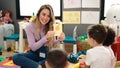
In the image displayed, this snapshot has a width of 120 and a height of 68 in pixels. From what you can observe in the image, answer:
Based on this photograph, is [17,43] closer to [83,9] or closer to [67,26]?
[67,26]

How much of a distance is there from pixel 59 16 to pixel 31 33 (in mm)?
1312

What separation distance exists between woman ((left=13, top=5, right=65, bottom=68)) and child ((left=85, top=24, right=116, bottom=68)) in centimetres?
54

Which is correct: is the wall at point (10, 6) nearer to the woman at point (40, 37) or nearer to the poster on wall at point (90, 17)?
the poster on wall at point (90, 17)

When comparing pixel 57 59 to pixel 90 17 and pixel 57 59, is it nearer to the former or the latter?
pixel 57 59

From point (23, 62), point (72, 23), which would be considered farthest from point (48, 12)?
point (72, 23)

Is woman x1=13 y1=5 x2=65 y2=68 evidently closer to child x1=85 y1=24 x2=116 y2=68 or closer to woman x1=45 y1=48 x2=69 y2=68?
child x1=85 y1=24 x2=116 y2=68

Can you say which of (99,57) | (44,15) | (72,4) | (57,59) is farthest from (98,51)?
(72,4)

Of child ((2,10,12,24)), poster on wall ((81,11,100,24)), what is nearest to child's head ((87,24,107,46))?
poster on wall ((81,11,100,24))

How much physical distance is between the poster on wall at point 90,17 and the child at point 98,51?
1.56 meters

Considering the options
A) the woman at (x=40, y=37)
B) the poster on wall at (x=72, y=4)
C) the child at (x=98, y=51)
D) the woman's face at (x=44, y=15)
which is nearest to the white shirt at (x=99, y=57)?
the child at (x=98, y=51)

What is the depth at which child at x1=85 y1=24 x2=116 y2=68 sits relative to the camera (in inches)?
60.5

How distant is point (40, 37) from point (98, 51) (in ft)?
2.51

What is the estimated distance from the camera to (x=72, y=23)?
10.8ft

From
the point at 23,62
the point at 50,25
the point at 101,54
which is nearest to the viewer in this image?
the point at 101,54
